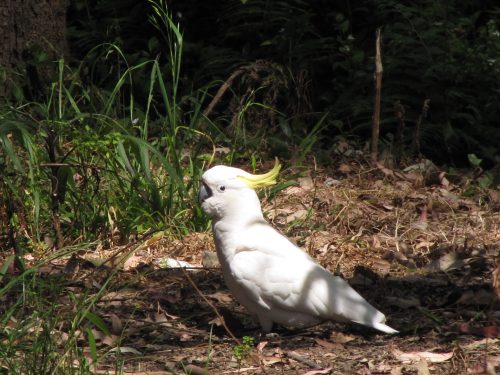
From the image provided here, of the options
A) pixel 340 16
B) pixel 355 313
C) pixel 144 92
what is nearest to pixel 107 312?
pixel 355 313

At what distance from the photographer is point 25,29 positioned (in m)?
5.88

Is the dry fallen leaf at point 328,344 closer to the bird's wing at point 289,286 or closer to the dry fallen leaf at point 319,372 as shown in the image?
the bird's wing at point 289,286

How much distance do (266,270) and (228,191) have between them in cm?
31

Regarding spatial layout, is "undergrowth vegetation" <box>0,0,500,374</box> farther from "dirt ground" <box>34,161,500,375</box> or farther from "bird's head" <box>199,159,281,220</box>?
"bird's head" <box>199,159,281,220</box>

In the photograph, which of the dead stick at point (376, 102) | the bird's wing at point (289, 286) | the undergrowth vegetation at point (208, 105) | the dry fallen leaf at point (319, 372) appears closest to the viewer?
the dry fallen leaf at point (319, 372)

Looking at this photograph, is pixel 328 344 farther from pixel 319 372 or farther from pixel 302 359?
pixel 319 372

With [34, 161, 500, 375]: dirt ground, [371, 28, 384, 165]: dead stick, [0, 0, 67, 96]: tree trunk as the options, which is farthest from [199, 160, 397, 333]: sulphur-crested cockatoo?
[0, 0, 67, 96]: tree trunk

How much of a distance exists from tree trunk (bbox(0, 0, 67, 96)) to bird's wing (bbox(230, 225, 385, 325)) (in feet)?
9.84

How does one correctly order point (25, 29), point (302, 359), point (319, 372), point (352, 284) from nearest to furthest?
point (319, 372) → point (302, 359) → point (352, 284) → point (25, 29)

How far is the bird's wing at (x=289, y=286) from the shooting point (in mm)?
3129

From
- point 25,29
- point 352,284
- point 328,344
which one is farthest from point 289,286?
point 25,29

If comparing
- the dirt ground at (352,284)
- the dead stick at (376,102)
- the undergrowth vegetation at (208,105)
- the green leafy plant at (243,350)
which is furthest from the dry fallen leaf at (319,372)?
the dead stick at (376,102)

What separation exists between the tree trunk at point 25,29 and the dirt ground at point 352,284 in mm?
1960

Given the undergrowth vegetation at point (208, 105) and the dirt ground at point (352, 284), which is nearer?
the dirt ground at point (352, 284)
